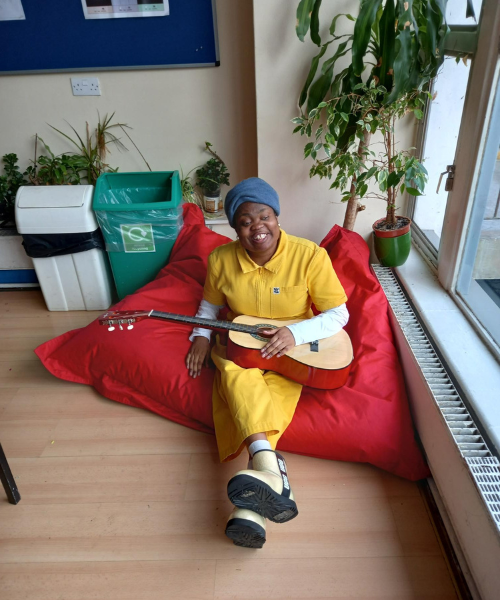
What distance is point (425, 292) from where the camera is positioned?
1771 mm

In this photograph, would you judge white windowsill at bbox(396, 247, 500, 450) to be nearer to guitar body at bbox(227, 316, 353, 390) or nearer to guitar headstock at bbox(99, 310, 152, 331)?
guitar body at bbox(227, 316, 353, 390)

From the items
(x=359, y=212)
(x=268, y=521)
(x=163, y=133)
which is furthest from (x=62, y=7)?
(x=268, y=521)

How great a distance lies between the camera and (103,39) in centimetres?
229

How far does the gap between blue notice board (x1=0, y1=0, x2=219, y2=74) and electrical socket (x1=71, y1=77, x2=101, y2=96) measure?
6 centimetres

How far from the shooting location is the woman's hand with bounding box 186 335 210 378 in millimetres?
1641

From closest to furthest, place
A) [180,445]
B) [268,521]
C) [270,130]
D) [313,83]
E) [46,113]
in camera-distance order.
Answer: [268,521]
[180,445]
[313,83]
[270,130]
[46,113]

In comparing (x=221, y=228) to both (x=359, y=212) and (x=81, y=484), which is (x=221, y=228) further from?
(x=81, y=484)

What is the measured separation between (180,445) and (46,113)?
203 cm

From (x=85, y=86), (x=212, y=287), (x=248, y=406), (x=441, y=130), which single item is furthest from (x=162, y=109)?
(x=248, y=406)

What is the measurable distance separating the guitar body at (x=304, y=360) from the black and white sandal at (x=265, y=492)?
33 centimetres

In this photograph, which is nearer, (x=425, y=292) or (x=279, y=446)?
(x=279, y=446)

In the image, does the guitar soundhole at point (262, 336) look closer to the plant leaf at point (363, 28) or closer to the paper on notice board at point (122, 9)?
the plant leaf at point (363, 28)

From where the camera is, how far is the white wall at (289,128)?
1895 mm

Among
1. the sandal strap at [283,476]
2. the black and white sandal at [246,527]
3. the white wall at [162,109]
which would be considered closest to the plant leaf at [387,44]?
the white wall at [162,109]
